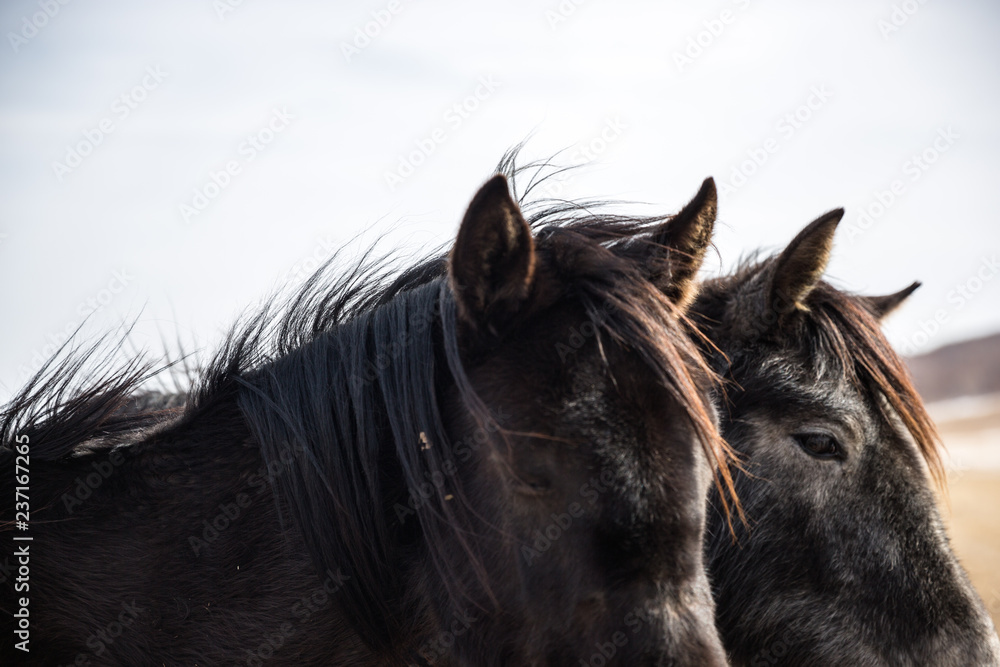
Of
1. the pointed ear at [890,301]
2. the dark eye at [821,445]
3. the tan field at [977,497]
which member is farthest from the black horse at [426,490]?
the tan field at [977,497]

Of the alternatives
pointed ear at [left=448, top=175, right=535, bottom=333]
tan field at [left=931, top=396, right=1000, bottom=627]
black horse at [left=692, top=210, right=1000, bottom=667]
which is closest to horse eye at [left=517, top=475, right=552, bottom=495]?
pointed ear at [left=448, top=175, right=535, bottom=333]

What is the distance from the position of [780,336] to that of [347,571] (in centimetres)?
268

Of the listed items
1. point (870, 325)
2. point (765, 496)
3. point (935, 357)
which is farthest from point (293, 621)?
point (935, 357)

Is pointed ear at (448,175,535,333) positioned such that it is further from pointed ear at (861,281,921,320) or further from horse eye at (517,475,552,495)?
pointed ear at (861,281,921,320)

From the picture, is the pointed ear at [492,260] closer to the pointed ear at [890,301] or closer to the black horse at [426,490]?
the black horse at [426,490]

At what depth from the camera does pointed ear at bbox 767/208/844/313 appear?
13.6 ft

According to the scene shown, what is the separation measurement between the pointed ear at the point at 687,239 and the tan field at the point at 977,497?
222cm

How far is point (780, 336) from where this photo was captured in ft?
14.0

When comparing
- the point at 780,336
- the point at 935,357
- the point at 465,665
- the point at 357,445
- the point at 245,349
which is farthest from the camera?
the point at 935,357

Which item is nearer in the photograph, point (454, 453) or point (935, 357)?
point (454, 453)

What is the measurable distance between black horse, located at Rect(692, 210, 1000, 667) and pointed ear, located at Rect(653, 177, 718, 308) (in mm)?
709

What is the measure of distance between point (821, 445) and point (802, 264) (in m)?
0.98

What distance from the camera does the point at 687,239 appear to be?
3238 mm

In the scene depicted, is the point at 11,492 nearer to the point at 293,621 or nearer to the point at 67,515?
the point at 67,515
